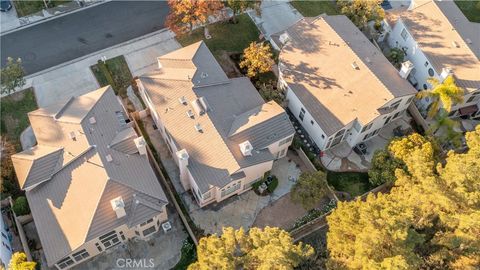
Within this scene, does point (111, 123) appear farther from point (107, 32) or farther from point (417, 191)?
point (417, 191)

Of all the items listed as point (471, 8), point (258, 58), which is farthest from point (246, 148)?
point (471, 8)

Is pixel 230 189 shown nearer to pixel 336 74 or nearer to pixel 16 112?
pixel 336 74

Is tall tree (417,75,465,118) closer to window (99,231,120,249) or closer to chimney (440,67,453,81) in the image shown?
chimney (440,67,453,81)

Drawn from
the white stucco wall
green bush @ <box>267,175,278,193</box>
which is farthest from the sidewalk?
green bush @ <box>267,175,278,193</box>

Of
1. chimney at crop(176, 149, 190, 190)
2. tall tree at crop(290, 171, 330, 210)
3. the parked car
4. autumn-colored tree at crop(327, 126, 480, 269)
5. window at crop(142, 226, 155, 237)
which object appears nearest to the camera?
autumn-colored tree at crop(327, 126, 480, 269)

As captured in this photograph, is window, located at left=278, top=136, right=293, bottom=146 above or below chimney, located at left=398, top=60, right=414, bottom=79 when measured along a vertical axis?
below

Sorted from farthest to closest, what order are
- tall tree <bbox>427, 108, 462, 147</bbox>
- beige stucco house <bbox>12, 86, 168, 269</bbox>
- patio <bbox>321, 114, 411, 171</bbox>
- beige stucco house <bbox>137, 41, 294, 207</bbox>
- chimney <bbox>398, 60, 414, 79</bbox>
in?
1. patio <bbox>321, 114, 411, 171</bbox>
2. chimney <bbox>398, 60, 414, 79</bbox>
3. tall tree <bbox>427, 108, 462, 147</bbox>
4. beige stucco house <bbox>137, 41, 294, 207</bbox>
5. beige stucco house <bbox>12, 86, 168, 269</bbox>

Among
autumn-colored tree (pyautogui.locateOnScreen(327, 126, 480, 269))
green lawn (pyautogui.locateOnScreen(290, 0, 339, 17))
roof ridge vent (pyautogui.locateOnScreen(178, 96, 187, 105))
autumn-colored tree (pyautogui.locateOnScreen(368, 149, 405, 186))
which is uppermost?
green lawn (pyautogui.locateOnScreen(290, 0, 339, 17))
